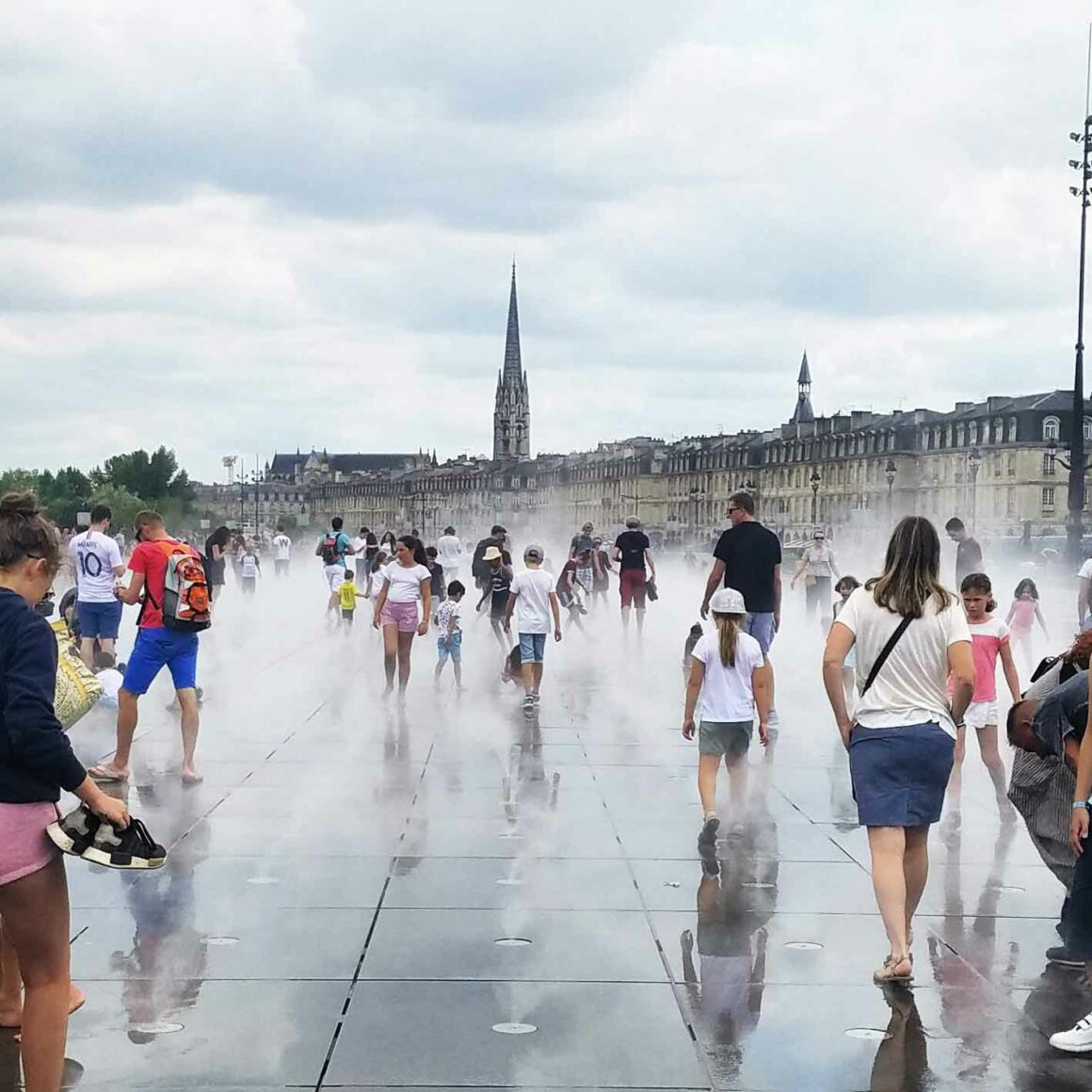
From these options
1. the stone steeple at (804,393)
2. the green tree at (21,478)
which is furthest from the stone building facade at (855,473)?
the green tree at (21,478)

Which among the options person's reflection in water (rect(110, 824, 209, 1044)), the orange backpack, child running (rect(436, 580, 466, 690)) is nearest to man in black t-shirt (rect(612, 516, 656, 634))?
child running (rect(436, 580, 466, 690))

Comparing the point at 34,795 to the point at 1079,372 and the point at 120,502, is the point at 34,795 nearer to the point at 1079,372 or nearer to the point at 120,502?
the point at 1079,372

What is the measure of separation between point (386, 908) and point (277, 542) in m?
42.5

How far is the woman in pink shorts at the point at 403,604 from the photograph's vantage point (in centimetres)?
1551

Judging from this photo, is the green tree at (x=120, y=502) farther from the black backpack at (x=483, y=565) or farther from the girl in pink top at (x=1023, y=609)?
the girl in pink top at (x=1023, y=609)

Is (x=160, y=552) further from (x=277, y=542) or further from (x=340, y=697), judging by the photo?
(x=277, y=542)

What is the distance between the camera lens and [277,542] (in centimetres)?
4903

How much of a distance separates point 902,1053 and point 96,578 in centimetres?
1163

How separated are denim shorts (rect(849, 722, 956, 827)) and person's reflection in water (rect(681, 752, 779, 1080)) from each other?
0.75m

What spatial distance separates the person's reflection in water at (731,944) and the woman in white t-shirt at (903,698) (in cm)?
58

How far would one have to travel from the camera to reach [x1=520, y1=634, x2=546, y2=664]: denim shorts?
1530 cm

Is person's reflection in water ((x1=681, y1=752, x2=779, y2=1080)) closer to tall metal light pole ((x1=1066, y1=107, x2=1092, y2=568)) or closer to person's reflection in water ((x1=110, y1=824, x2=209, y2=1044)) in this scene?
person's reflection in water ((x1=110, y1=824, x2=209, y2=1044))

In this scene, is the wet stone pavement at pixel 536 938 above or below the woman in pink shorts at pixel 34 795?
below

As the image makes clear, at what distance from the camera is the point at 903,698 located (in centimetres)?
641
